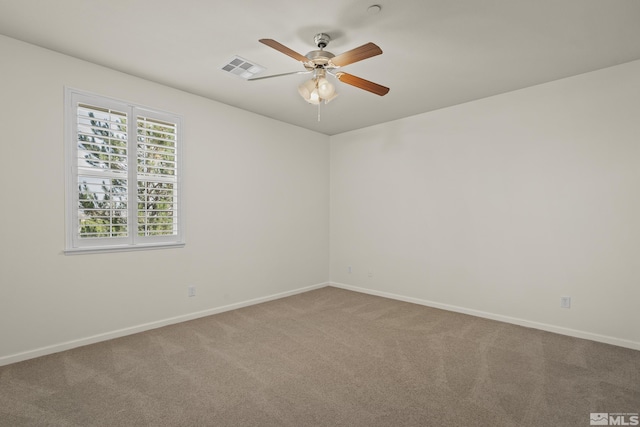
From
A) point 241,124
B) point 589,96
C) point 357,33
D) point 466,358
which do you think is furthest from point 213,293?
point 589,96

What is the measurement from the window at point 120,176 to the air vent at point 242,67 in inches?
41.6

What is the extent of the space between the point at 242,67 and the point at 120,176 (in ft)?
5.64

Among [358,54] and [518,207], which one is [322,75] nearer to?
[358,54]

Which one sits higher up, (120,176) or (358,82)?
(358,82)

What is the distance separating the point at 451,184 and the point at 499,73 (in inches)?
58.0

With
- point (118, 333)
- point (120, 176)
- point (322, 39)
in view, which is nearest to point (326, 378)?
point (118, 333)

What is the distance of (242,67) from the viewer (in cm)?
316

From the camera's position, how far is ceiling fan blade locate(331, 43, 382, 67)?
211 cm

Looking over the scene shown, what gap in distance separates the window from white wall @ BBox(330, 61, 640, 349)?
2.98 metres

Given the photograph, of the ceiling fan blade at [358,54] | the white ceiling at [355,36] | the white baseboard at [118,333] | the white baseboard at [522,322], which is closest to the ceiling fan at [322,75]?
the ceiling fan blade at [358,54]

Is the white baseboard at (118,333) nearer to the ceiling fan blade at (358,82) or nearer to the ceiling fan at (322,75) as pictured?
the ceiling fan at (322,75)

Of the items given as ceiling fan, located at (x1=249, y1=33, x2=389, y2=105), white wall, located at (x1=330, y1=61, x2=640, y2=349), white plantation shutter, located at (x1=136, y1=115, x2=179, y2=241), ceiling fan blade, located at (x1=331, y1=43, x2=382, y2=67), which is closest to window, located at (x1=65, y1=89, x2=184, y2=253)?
white plantation shutter, located at (x1=136, y1=115, x2=179, y2=241)

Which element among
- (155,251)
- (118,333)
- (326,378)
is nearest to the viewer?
(326,378)

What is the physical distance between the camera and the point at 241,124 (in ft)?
14.5
